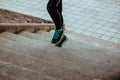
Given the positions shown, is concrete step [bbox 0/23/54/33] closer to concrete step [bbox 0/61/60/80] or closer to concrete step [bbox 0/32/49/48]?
concrete step [bbox 0/32/49/48]

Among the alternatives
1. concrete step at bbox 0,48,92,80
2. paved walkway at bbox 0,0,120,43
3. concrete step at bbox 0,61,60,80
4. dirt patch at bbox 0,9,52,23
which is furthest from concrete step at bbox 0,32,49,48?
paved walkway at bbox 0,0,120,43

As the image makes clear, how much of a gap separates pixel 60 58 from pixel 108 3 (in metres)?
4.48

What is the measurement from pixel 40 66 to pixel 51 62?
0.32 meters

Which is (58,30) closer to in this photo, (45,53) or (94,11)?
(45,53)

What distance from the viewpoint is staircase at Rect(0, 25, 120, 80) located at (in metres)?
2.68

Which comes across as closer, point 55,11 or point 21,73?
point 21,73

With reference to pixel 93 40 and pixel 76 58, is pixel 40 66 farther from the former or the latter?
pixel 93 40

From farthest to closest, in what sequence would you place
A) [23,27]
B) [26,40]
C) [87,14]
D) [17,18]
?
1. [87,14]
2. [17,18]
3. [23,27]
4. [26,40]

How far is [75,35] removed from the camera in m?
5.99

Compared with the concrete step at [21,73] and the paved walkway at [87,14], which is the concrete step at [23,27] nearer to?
the paved walkway at [87,14]

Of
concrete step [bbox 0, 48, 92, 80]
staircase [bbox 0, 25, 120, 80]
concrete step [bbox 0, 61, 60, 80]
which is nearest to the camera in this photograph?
concrete step [bbox 0, 61, 60, 80]

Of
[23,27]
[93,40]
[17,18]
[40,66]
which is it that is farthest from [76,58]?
[17,18]

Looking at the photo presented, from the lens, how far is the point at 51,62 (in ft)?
10.9

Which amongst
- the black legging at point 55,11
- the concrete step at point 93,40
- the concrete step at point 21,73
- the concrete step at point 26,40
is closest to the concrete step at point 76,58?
the concrete step at point 26,40
